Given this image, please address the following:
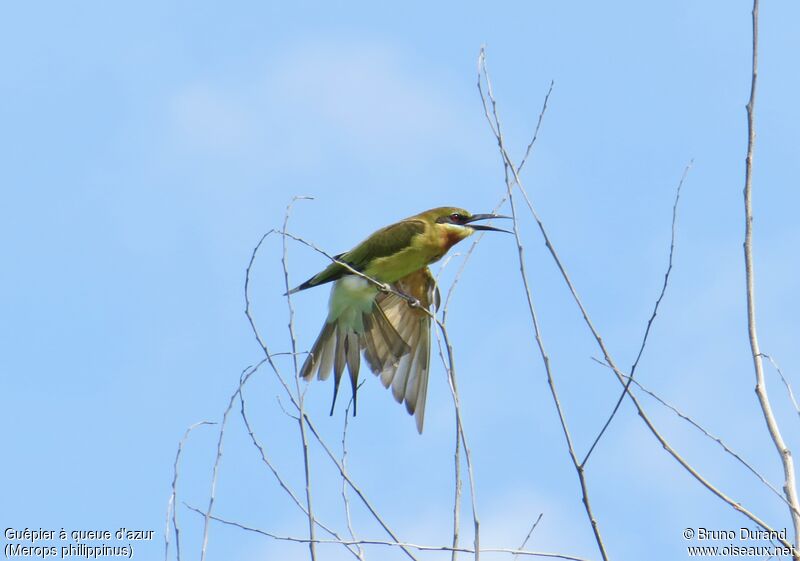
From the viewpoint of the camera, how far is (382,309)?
20.6 ft

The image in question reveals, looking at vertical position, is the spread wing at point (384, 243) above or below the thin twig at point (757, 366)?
above

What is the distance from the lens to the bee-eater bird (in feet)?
19.5

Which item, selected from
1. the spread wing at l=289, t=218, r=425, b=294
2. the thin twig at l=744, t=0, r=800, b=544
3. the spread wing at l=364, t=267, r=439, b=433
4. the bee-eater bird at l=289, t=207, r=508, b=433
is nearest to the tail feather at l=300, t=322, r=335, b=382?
the bee-eater bird at l=289, t=207, r=508, b=433

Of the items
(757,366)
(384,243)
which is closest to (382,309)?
(384,243)

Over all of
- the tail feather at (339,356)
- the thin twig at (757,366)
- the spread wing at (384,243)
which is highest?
the spread wing at (384,243)

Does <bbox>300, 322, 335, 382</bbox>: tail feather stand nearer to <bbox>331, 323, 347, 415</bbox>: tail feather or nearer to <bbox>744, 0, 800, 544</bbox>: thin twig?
<bbox>331, 323, 347, 415</bbox>: tail feather

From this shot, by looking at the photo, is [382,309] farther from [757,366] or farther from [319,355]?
[757,366]

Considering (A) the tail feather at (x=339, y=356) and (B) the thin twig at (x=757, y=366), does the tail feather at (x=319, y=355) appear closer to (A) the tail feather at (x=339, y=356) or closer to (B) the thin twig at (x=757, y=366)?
(A) the tail feather at (x=339, y=356)

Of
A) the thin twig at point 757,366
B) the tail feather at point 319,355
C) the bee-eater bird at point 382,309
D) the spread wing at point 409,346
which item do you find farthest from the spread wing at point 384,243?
the thin twig at point 757,366

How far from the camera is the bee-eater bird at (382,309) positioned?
5.95m

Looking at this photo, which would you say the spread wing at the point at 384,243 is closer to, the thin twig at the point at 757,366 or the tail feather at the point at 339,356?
the tail feather at the point at 339,356

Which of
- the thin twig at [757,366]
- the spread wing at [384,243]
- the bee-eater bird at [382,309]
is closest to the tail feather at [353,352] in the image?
the bee-eater bird at [382,309]

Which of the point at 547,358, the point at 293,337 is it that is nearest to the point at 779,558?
the point at 547,358

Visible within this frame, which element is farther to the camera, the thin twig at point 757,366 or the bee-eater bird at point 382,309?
the bee-eater bird at point 382,309
